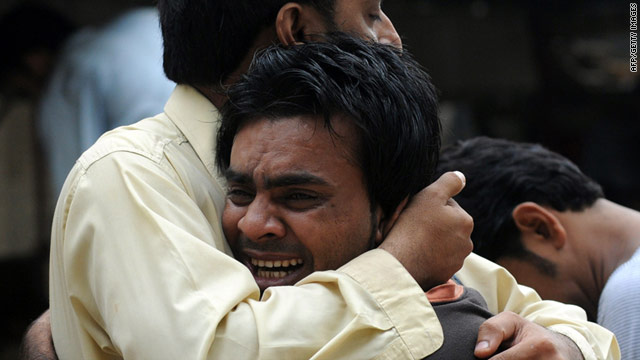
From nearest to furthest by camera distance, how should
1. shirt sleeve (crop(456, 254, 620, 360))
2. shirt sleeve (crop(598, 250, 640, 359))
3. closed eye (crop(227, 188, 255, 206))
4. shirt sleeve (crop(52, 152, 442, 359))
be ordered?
1. shirt sleeve (crop(52, 152, 442, 359))
2. closed eye (crop(227, 188, 255, 206))
3. shirt sleeve (crop(456, 254, 620, 360))
4. shirt sleeve (crop(598, 250, 640, 359))

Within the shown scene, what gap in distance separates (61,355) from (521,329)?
118 centimetres

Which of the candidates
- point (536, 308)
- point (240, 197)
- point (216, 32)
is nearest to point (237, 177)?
point (240, 197)

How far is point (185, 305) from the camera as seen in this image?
1.95 meters

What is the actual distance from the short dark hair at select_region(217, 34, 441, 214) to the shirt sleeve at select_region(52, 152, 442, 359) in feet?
0.86

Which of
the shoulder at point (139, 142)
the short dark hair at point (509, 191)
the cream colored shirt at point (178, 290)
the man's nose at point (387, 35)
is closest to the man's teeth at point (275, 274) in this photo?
the cream colored shirt at point (178, 290)

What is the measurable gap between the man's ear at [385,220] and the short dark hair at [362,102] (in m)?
0.01

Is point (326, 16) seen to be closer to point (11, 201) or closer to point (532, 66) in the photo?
point (11, 201)

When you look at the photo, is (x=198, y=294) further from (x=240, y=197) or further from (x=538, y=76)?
(x=538, y=76)

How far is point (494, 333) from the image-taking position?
6.82 ft

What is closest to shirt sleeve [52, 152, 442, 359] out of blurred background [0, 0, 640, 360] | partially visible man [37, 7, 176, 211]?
partially visible man [37, 7, 176, 211]

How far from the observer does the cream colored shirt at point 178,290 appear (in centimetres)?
194

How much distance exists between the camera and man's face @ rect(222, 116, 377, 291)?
7.06 feet

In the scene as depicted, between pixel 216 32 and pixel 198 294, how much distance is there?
84cm

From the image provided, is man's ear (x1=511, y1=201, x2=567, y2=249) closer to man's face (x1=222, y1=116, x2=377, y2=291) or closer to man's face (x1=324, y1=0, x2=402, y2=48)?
man's face (x1=324, y1=0, x2=402, y2=48)
